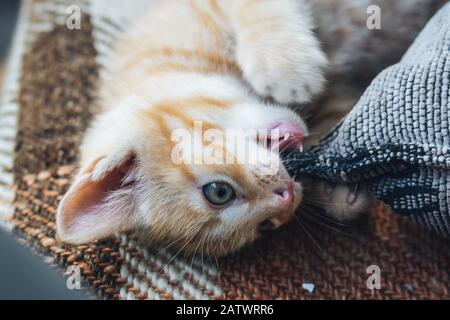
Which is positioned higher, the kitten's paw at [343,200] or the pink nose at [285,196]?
the pink nose at [285,196]

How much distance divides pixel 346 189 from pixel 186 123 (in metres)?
0.34

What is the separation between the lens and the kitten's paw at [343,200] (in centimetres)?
109

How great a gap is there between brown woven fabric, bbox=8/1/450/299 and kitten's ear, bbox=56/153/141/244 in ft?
0.21

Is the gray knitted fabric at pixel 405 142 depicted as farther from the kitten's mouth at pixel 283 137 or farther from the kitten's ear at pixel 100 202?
the kitten's ear at pixel 100 202

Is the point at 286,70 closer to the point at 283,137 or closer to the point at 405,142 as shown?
the point at 283,137

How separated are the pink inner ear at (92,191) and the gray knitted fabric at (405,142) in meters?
0.35

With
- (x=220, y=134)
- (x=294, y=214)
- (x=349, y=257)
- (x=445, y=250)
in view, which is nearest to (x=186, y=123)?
(x=220, y=134)

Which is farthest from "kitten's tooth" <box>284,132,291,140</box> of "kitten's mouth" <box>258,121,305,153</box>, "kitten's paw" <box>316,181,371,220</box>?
"kitten's paw" <box>316,181,371,220</box>

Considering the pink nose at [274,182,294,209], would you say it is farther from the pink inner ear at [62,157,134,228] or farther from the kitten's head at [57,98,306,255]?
the pink inner ear at [62,157,134,228]

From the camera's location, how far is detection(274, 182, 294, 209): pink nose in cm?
101
